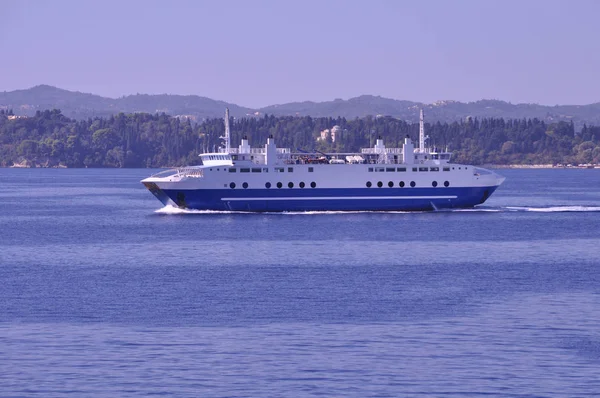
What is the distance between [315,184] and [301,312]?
2119 inches

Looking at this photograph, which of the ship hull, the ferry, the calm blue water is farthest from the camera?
the ship hull

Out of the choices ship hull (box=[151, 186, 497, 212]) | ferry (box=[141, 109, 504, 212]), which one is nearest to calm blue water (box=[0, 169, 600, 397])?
ferry (box=[141, 109, 504, 212])

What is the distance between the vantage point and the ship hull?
331 ft

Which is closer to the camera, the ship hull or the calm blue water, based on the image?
the calm blue water

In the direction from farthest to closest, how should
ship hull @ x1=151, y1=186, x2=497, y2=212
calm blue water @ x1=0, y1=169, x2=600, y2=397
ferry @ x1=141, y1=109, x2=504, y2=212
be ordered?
ship hull @ x1=151, y1=186, x2=497, y2=212
ferry @ x1=141, y1=109, x2=504, y2=212
calm blue water @ x1=0, y1=169, x2=600, y2=397

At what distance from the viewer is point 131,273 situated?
204 ft

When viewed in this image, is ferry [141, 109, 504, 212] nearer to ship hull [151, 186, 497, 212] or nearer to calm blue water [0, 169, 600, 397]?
ship hull [151, 186, 497, 212]

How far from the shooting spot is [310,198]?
101 meters

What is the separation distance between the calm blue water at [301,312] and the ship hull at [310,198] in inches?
437

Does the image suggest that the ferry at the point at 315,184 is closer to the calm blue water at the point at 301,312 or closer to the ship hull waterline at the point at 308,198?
the ship hull waterline at the point at 308,198

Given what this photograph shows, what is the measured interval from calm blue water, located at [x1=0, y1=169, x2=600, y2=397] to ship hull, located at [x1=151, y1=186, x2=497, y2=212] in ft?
36.4

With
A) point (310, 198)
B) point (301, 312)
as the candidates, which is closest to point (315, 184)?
point (310, 198)

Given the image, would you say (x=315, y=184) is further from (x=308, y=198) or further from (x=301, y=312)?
(x=301, y=312)

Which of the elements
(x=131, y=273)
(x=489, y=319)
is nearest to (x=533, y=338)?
(x=489, y=319)
